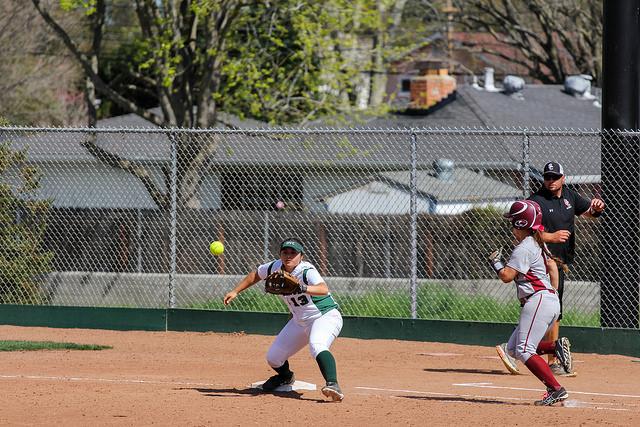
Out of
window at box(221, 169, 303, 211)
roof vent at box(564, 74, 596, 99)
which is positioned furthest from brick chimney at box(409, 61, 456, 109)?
window at box(221, 169, 303, 211)

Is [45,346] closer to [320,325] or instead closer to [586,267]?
[320,325]

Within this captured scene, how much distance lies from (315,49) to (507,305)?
10155 millimetres

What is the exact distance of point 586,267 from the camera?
14125mm

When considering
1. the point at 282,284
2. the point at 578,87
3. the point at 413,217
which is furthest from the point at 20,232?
the point at 578,87

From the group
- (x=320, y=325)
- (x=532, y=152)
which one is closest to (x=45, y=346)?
(x=320, y=325)

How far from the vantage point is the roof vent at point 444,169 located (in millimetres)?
15172

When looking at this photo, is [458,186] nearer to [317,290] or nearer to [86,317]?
[86,317]

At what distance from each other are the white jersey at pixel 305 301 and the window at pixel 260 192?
9.05 metres

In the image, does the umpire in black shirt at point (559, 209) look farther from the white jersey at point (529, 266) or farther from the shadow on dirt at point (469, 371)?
the white jersey at point (529, 266)

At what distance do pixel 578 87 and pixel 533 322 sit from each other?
2331 cm

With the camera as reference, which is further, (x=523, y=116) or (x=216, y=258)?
(x=523, y=116)

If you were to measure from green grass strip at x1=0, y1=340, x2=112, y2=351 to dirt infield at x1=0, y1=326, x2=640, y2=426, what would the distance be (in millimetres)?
296

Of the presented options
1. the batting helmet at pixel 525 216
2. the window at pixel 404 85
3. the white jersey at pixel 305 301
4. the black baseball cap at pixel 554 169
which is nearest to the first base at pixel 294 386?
the white jersey at pixel 305 301

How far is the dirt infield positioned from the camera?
786 cm
